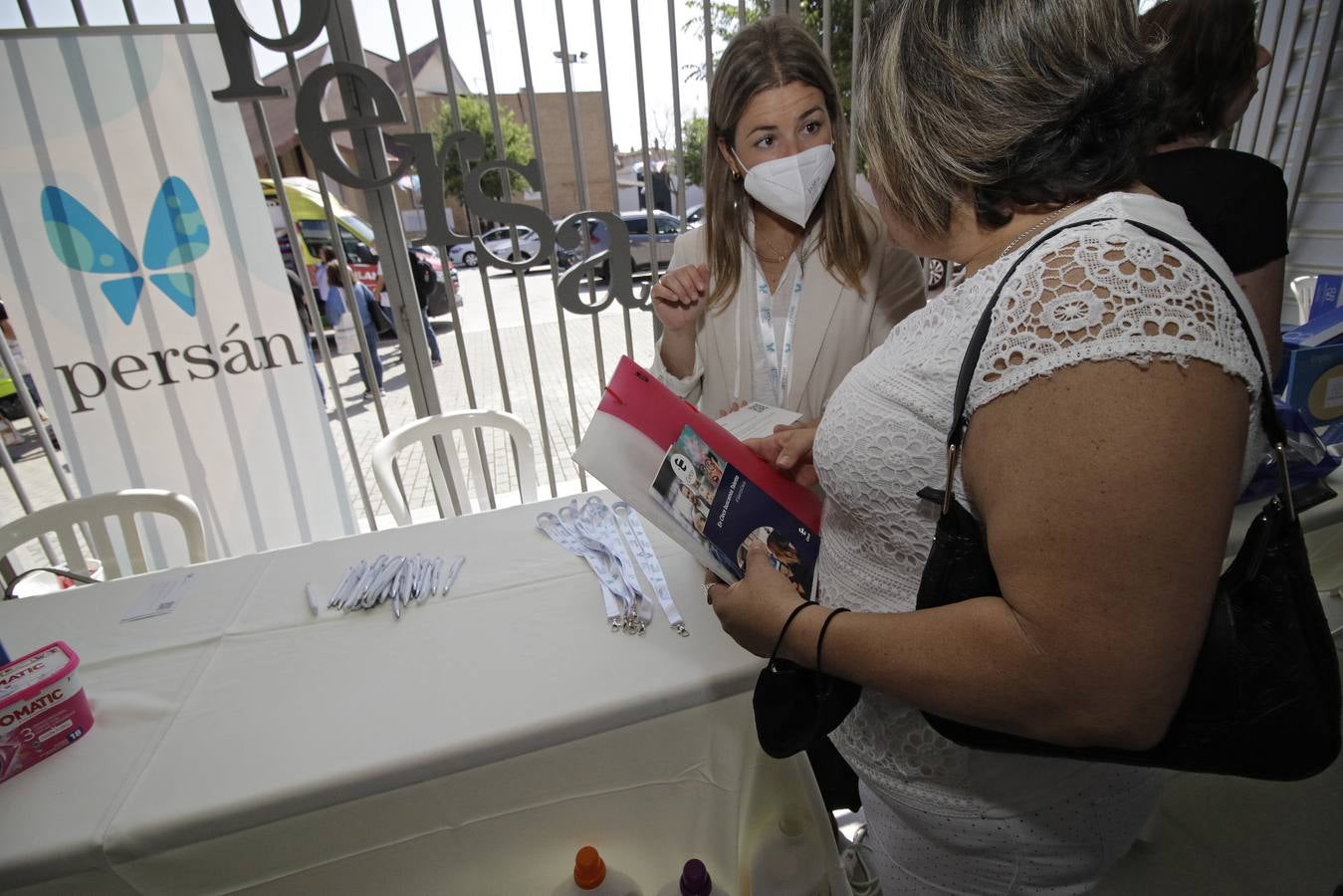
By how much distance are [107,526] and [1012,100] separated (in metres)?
2.73

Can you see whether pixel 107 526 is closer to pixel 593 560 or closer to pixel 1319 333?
pixel 593 560

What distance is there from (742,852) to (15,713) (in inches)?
50.0

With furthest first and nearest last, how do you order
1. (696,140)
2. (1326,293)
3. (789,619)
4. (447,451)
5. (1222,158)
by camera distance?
(696,140), (447,451), (1326,293), (1222,158), (789,619)

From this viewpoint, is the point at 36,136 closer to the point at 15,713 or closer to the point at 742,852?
the point at 15,713

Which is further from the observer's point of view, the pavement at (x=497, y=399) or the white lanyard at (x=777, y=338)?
the pavement at (x=497, y=399)

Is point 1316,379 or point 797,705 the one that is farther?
point 1316,379

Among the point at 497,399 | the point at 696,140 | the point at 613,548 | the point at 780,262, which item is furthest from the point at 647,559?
the point at 696,140

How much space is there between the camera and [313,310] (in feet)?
8.87

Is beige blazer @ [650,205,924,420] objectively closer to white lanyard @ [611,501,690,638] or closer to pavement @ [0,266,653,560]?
white lanyard @ [611,501,690,638]

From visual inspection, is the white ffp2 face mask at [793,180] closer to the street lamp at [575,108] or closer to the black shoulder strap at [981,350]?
the black shoulder strap at [981,350]

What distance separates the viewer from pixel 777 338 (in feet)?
5.49

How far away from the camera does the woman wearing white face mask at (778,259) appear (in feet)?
4.90

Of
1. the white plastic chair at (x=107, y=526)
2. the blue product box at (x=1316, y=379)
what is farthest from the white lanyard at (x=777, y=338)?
the white plastic chair at (x=107, y=526)

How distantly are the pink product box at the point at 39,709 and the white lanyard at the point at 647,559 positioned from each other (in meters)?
1.02
